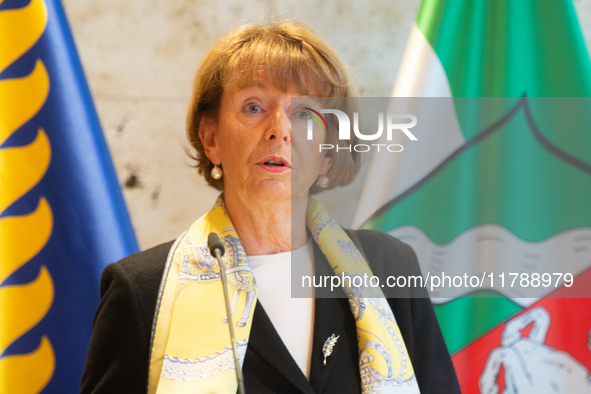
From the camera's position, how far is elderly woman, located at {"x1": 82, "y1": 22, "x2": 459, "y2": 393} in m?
1.16

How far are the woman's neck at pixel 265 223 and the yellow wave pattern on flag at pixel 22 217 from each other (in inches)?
25.7

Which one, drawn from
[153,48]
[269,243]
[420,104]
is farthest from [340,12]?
[269,243]

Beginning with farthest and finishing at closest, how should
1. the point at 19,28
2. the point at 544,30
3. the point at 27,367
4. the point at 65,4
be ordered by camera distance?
the point at 65,4, the point at 544,30, the point at 19,28, the point at 27,367

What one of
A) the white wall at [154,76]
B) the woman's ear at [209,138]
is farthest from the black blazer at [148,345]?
the white wall at [154,76]

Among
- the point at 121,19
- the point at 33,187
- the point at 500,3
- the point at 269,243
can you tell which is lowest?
the point at 269,243

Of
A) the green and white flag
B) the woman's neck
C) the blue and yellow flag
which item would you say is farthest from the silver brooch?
the blue and yellow flag

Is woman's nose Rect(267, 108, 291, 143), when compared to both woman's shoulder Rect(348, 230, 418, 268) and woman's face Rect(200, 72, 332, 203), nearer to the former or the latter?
woman's face Rect(200, 72, 332, 203)

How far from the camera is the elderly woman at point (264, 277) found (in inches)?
45.6

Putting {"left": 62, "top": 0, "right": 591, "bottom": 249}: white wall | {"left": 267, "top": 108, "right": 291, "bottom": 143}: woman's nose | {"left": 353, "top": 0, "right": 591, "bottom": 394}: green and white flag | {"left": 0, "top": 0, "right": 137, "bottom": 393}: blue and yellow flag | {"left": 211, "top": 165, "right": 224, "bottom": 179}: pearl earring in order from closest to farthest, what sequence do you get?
{"left": 267, "top": 108, "right": 291, "bottom": 143}: woman's nose → {"left": 211, "top": 165, "right": 224, "bottom": 179}: pearl earring → {"left": 0, "top": 0, "right": 137, "bottom": 393}: blue and yellow flag → {"left": 353, "top": 0, "right": 591, "bottom": 394}: green and white flag → {"left": 62, "top": 0, "right": 591, "bottom": 249}: white wall

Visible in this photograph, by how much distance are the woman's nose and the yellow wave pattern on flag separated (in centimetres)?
79

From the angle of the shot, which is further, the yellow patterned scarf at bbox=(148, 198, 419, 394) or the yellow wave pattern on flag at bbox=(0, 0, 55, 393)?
the yellow wave pattern on flag at bbox=(0, 0, 55, 393)

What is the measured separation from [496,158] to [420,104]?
13.3 inches

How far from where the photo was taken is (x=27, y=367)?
4.92ft

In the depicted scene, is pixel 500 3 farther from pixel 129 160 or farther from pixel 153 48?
pixel 129 160
